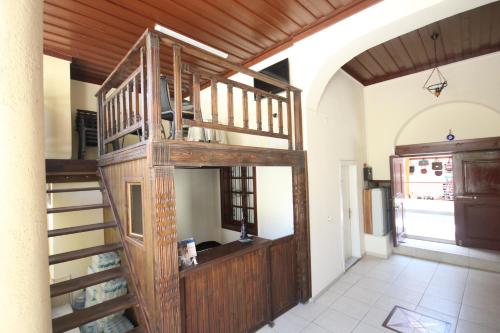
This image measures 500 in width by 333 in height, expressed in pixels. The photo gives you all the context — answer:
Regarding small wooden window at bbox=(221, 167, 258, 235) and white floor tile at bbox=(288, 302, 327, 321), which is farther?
small wooden window at bbox=(221, 167, 258, 235)

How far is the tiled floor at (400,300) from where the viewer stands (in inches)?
118

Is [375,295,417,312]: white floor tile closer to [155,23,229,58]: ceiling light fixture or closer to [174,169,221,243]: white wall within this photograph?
[174,169,221,243]: white wall

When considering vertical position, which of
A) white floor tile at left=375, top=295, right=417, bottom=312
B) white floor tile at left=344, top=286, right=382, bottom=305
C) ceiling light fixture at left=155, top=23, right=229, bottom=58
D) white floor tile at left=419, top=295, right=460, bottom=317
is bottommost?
white floor tile at left=344, top=286, right=382, bottom=305

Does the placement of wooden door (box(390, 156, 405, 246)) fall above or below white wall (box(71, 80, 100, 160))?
below

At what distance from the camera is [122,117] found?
2.72m

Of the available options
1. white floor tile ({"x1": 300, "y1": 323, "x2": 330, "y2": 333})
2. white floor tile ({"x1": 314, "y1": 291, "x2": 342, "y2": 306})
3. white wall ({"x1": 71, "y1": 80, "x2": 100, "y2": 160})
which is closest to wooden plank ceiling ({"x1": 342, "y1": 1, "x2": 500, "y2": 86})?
white floor tile ({"x1": 314, "y1": 291, "x2": 342, "y2": 306})

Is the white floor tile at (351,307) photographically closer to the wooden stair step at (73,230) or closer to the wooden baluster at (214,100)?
the wooden baluster at (214,100)

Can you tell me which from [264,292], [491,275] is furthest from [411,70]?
[264,292]

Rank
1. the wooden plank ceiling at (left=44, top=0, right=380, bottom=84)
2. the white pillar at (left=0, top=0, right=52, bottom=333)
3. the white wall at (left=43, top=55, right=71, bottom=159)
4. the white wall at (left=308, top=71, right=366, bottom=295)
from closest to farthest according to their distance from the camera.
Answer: the white pillar at (left=0, top=0, right=52, bottom=333) < the wooden plank ceiling at (left=44, top=0, right=380, bottom=84) < the white wall at (left=43, top=55, right=71, bottom=159) < the white wall at (left=308, top=71, right=366, bottom=295)

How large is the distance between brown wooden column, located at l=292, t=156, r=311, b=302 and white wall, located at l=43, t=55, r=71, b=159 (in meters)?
3.54

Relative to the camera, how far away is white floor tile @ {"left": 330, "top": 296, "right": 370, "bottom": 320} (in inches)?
128

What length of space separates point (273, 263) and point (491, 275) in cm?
405

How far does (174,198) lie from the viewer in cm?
212

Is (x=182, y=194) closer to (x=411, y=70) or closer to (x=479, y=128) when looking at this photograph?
(x=411, y=70)
